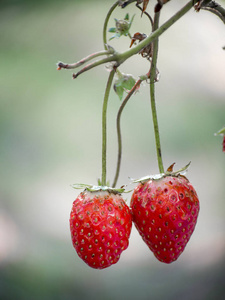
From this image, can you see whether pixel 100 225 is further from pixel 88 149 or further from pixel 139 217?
pixel 88 149

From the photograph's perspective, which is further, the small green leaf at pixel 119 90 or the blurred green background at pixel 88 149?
the blurred green background at pixel 88 149

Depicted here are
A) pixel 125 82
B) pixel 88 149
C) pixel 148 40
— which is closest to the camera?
pixel 148 40

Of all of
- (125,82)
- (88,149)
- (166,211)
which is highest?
(88,149)

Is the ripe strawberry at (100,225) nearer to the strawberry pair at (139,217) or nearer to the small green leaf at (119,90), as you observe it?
the strawberry pair at (139,217)

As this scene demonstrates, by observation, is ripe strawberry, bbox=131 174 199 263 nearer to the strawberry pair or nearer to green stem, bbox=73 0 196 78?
the strawberry pair

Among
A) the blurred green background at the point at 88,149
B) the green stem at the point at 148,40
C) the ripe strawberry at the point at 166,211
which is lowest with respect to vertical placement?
the ripe strawberry at the point at 166,211

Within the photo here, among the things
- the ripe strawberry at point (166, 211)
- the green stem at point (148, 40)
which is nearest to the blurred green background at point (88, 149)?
the ripe strawberry at point (166, 211)

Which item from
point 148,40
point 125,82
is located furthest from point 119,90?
point 148,40

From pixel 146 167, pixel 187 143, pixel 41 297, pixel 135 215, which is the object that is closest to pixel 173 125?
pixel 187 143
